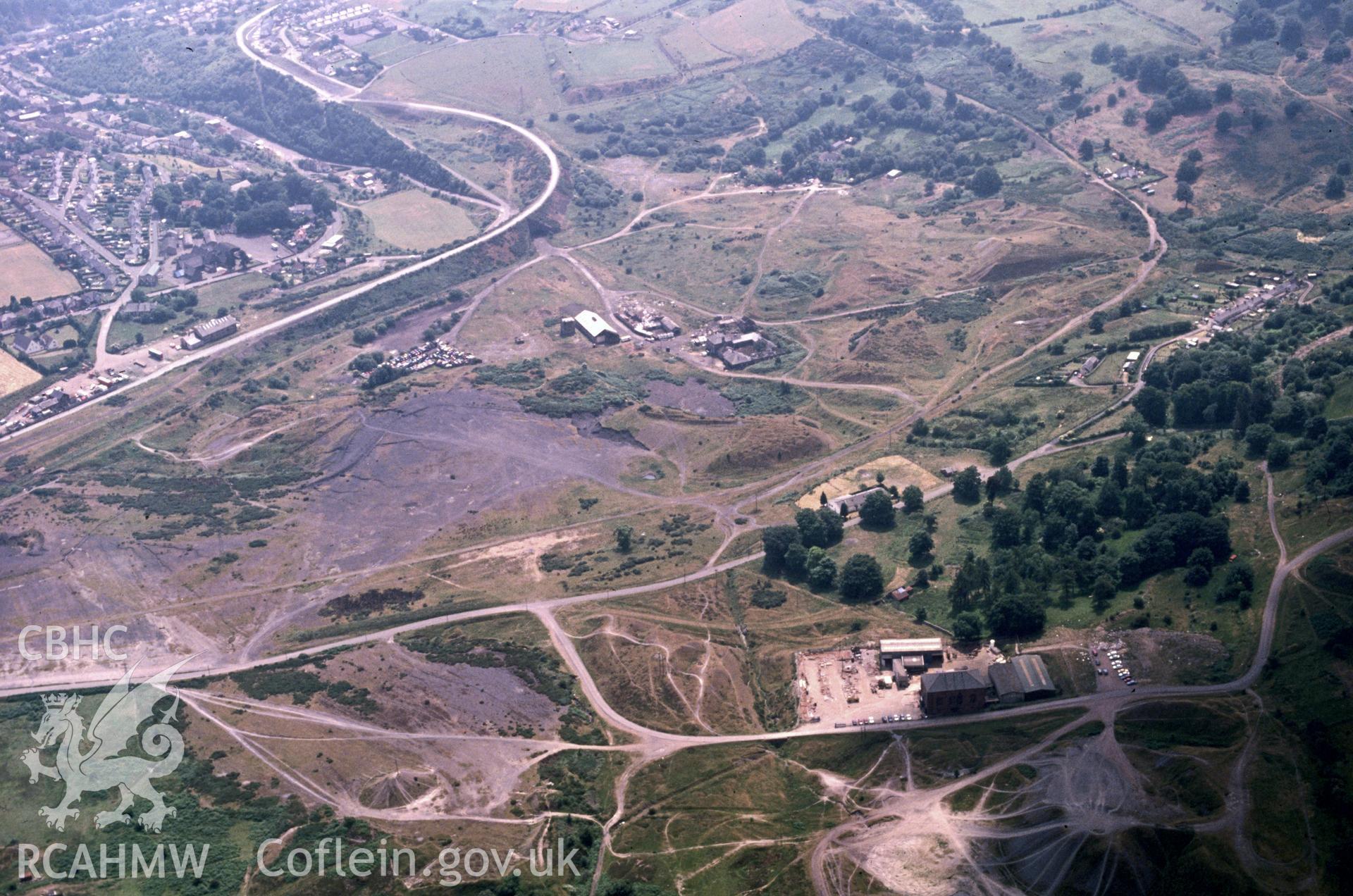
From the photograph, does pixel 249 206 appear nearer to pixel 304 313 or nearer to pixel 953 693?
pixel 304 313

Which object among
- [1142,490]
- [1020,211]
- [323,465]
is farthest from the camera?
[1020,211]

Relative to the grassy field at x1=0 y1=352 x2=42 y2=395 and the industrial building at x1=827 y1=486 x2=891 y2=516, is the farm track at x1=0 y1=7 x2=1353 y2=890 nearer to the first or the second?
the industrial building at x1=827 y1=486 x2=891 y2=516

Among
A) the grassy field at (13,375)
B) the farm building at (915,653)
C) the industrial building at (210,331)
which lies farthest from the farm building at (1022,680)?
the grassy field at (13,375)

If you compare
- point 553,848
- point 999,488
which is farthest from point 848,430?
point 553,848

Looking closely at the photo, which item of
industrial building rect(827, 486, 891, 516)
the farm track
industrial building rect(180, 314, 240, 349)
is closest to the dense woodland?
industrial building rect(180, 314, 240, 349)

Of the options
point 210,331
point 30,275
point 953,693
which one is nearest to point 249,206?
point 30,275

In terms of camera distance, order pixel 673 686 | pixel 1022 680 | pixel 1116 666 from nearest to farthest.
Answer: pixel 1022 680 → pixel 1116 666 → pixel 673 686

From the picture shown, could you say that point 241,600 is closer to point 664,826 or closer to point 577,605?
point 577,605
